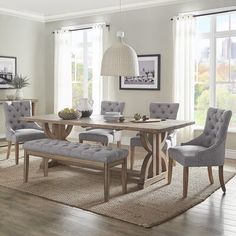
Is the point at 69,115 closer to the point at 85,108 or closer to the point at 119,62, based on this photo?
the point at 85,108

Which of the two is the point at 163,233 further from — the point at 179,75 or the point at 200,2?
the point at 200,2

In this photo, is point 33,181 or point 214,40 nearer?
point 33,181

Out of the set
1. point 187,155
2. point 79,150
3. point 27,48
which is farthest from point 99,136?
point 27,48

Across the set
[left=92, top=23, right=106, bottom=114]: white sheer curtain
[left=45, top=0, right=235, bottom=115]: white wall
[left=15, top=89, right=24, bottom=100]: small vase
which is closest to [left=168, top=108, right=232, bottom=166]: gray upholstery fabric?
[left=45, top=0, right=235, bottom=115]: white wall

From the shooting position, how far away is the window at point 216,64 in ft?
19.7

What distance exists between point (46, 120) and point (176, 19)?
118 inches

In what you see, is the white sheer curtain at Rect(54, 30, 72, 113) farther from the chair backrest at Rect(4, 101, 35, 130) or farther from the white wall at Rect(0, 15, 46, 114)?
the chair backrest at Rect(4, 101, 35, 130)

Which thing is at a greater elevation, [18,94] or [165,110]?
[18,94]

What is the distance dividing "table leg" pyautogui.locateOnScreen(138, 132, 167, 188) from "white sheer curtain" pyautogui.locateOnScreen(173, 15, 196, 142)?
5.83 ft

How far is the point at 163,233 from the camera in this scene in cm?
296

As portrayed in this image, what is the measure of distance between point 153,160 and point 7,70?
4277mm

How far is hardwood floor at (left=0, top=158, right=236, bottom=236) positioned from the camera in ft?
9.78

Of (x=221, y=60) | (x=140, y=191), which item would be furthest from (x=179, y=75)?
(x=140, y=191)

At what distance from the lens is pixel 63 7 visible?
7043 millimetres
